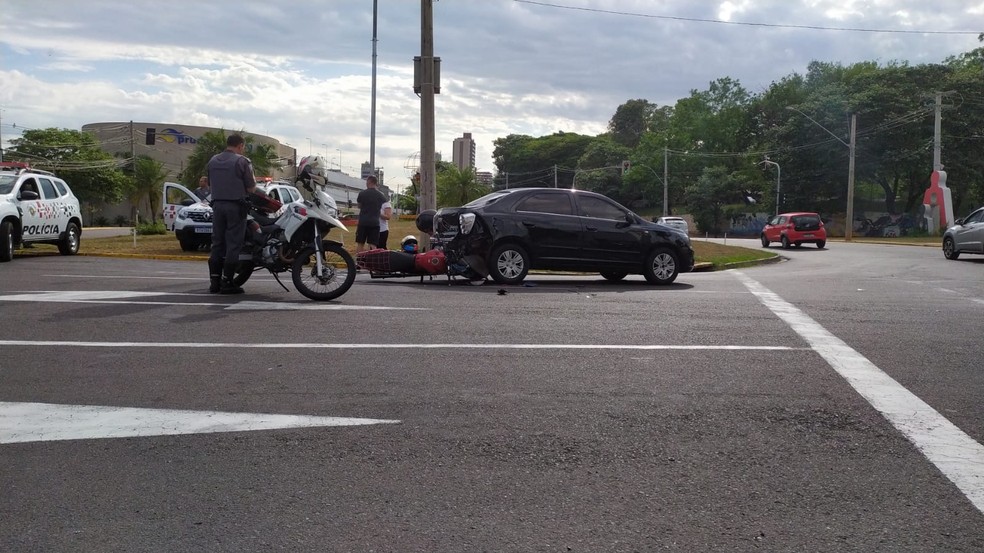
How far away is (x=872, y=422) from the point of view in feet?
15.6

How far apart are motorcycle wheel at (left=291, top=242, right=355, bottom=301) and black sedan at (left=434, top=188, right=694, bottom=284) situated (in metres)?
3.10

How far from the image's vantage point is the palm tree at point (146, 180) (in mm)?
72250

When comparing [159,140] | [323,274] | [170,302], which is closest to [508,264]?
[323,274]

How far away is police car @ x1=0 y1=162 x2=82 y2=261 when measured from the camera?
15.2 metres

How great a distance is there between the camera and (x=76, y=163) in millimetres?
69938

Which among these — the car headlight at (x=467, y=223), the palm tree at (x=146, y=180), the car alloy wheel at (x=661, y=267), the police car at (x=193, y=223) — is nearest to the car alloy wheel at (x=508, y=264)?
the car headlight at (x=467, y=223)

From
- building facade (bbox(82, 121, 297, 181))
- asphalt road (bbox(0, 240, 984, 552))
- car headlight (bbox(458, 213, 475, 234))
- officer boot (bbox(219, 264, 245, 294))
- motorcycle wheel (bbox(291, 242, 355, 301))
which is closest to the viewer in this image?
asphalt road (bbox(0, 240, 984, 552))

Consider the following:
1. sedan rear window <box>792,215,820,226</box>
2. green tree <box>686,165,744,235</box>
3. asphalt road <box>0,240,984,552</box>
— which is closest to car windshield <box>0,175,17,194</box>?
asphalt road <box>0,240,984,552</box>

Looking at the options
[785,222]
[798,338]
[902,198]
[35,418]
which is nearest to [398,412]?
[35,418]

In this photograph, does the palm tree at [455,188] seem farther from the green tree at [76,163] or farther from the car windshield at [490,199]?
the car windshield at [490,199]

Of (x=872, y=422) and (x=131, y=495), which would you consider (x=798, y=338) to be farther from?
(x=131, y=495)

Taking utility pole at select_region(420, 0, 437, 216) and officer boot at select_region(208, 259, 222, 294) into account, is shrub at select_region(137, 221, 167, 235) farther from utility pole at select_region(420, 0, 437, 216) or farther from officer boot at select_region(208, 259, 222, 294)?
officer boot at select_region(208, 259, 222, 294)

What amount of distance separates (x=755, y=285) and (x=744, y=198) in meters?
70.5

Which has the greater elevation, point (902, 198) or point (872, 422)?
point (902, 198)
